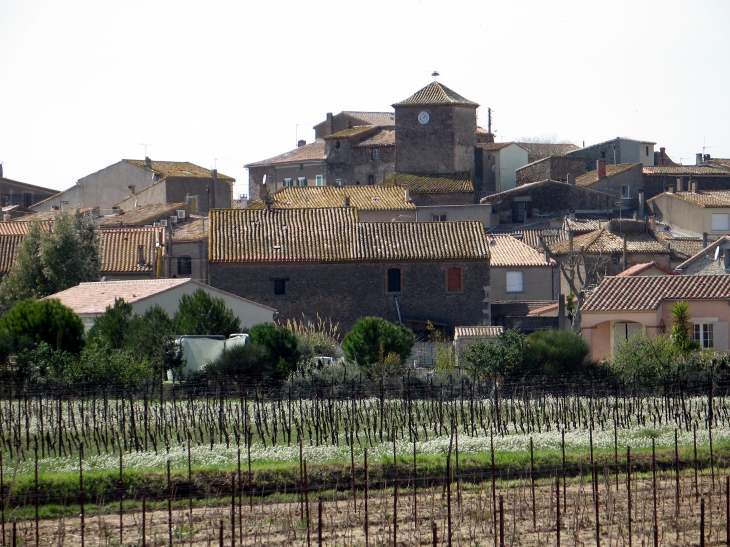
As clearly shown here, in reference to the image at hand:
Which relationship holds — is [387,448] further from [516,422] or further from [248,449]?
[516,422]

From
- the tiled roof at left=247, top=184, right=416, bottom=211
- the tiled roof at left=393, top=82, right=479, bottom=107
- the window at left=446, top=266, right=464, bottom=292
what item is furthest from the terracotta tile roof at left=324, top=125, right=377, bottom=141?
the window at left=446, top=266, right=464, bottom=292

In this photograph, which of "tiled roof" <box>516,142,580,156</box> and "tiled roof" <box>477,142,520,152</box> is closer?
"tiled roof" <box>477,142,520,152</box>

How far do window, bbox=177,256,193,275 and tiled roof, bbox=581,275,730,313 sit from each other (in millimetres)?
17119

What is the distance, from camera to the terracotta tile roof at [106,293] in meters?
33.4

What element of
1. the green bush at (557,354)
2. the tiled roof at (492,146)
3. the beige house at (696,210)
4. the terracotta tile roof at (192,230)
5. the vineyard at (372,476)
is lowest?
the vineyard at (372,476)

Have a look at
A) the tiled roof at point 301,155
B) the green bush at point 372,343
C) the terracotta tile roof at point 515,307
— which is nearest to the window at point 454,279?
the terracotta tile roof at point 515,307

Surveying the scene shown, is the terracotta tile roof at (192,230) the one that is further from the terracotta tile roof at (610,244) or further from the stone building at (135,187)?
the terracotta tile roof at (610,244)

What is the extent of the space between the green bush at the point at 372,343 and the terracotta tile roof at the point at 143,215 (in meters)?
23.7

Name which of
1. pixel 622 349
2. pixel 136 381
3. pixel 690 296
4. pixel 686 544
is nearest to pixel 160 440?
pixel 136 381

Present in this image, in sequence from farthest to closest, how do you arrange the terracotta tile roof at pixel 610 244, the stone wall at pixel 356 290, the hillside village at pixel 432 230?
the terracotta tile roof at pixel 610 244
the stone wall at pixel 356 290
the hillside village at pixel 432 230

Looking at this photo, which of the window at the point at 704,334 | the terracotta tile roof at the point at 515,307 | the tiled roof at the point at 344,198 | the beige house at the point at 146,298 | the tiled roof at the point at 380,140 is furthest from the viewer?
the tiled roof at the point at 380,140

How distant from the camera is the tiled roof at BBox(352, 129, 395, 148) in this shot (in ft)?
205

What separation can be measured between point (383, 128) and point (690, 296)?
35.6m

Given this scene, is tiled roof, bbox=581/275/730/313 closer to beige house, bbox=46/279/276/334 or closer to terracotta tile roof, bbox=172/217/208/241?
beige house, bbox=46/279/276/334
